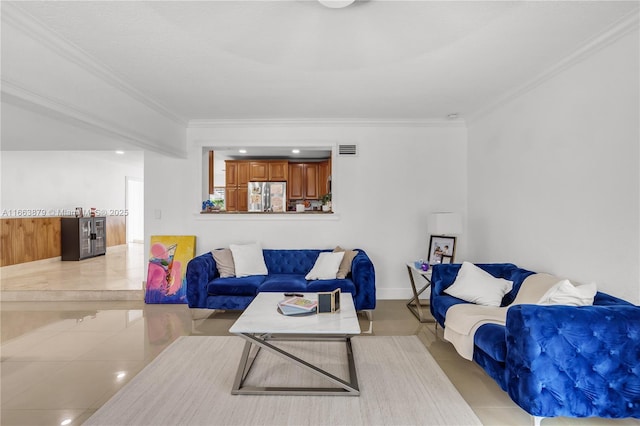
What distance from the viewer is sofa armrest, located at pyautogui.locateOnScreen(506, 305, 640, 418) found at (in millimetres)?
1900

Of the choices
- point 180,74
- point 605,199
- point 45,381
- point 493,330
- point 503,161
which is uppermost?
point 180,74

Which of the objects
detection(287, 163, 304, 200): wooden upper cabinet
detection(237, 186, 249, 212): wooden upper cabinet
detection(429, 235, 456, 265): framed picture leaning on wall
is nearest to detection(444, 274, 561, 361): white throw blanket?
detection(429, 235, 456, 265): framed picture leaning on wall

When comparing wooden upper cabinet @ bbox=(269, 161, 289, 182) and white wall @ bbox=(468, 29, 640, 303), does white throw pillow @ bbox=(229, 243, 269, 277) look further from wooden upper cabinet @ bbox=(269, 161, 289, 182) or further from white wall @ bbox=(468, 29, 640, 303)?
wooden upper cabinet @ bbox=(269, 161, 289, 182)

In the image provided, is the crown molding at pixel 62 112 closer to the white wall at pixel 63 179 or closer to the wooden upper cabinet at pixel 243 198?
the wooden upper cabinet at pixel 243 198

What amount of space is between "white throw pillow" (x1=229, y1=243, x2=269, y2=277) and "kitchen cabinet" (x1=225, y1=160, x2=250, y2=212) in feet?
12.0

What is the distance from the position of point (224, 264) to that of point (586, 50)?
4.28 meters

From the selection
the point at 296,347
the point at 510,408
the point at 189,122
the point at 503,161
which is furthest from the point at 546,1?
the point at 189,122

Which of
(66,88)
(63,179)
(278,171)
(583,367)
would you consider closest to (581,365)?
(583,367)

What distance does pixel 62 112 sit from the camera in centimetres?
264

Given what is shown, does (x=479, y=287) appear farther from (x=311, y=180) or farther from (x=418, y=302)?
(x=311, y=180)

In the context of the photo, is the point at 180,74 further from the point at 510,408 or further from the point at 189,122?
the point at 510,408

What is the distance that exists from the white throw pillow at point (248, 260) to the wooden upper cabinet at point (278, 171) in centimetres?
363

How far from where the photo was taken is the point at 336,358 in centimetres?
298

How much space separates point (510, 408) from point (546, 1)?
269 cm
